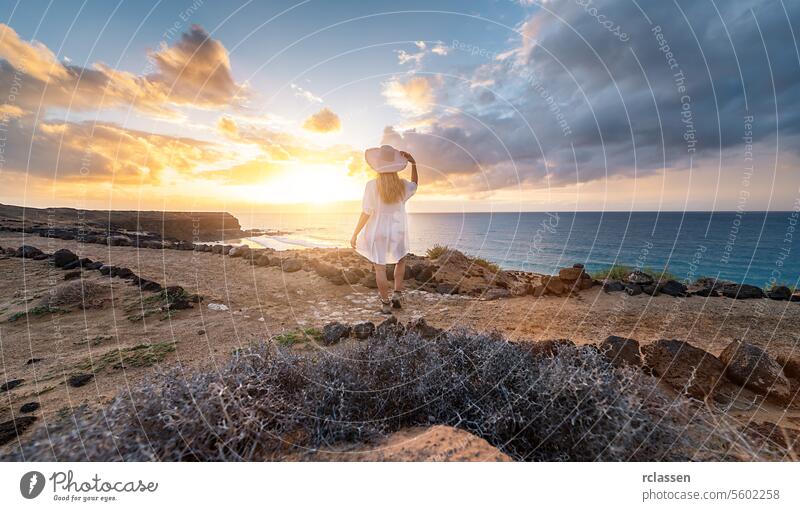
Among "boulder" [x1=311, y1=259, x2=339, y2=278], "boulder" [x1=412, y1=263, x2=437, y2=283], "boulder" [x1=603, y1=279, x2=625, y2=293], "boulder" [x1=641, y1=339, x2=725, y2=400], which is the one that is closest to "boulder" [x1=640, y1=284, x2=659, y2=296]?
"boulder" [x1=603, y1=279, x2=625, y2=293]

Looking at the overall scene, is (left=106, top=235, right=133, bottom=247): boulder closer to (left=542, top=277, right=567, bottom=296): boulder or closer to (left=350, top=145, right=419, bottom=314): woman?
(left=350, top=145, right=419, bottom=314): woman

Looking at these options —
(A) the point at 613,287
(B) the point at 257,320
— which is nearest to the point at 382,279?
(B) the point at 257,320

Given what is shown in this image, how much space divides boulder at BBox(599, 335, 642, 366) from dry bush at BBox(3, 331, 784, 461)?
0.96 metres

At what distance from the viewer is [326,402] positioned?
2.87 metres

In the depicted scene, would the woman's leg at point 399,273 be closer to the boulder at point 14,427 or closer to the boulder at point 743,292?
the boulder at point 14,427

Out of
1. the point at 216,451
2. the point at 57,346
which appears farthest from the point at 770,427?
the point at 57,346

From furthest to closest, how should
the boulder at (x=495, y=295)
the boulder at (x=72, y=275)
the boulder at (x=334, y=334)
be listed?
1. the boulder at (x=72, y=275)
2. the boulder at (x=495, y=295)
3. the boulder at (x=334, y=334)

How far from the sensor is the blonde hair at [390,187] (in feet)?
24.5

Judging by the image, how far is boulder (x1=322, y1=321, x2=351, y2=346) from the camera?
5.33 m

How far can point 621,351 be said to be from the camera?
4090 millimetres

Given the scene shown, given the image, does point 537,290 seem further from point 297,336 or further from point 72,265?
point 72,265

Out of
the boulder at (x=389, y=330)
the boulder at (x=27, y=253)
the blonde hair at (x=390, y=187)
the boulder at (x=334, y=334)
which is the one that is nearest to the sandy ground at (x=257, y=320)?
the boulder at (x=334, y=334)

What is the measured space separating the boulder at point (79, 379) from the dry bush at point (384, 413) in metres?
1.62
